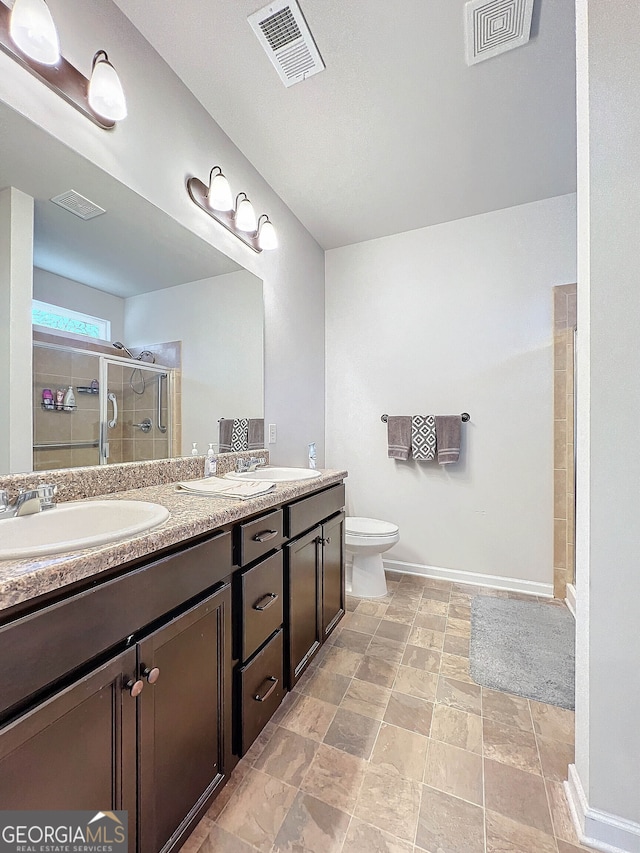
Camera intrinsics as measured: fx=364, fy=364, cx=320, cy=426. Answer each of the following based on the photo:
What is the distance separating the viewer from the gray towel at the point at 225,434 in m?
1.88

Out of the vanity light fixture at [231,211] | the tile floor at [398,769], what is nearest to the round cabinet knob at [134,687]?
the tile floor at [398,769]

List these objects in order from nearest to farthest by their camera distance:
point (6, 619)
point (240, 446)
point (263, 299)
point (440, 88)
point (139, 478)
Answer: point (6, 619), point (139, 478), point (440, 88), point (240, 446), point (263, 299)

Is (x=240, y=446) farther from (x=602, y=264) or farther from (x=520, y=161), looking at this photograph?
(x=520, y=161)

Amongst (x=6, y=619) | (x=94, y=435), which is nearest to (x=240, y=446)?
(x=94, y=435)

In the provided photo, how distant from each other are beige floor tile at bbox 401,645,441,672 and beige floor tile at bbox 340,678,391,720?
234 millimetres

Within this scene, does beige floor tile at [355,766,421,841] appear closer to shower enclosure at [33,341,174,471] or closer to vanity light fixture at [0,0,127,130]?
shower enclosure at [33,341,174,471]

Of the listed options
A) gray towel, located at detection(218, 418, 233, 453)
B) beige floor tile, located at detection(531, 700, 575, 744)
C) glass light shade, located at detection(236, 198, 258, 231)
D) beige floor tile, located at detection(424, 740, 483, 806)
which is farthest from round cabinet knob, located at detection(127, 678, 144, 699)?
glass light shade, located at detection(236, 198, 258, 231)

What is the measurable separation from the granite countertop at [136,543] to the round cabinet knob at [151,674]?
9.9 inches

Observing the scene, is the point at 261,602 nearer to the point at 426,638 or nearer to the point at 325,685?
Answer: the point at 325,685

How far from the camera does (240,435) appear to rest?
2002mm

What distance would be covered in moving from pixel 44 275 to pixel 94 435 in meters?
0.53

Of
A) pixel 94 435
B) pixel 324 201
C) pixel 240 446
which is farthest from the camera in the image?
pixel 324 201

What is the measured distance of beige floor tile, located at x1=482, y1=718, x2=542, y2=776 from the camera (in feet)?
3.97

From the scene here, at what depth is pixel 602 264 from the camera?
38.4 inches
